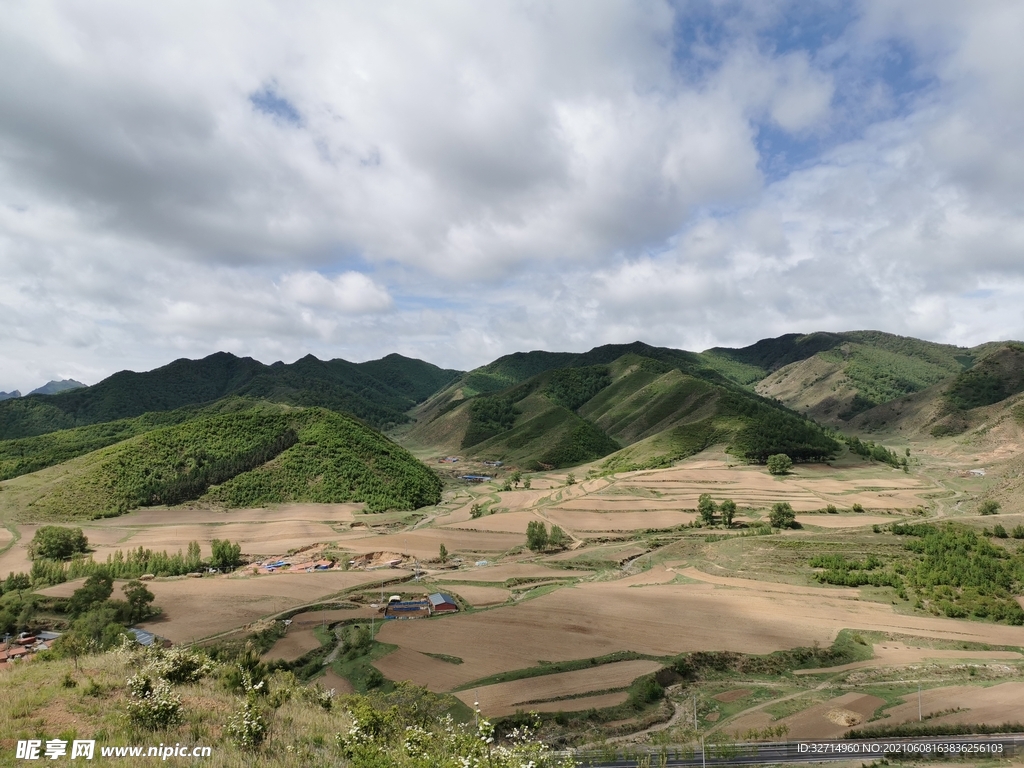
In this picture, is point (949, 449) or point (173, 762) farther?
point (949, 449)

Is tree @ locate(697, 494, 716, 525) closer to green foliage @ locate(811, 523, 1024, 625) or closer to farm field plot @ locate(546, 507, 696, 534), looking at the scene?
farm field plot @ locate(546, 507, 696, 534)

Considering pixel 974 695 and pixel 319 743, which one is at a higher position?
pixel 319 743

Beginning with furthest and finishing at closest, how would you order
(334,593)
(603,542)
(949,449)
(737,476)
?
(949,449), (737,476), (603,542), (334,593)

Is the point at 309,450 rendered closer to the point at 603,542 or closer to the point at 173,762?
the point at 603,542

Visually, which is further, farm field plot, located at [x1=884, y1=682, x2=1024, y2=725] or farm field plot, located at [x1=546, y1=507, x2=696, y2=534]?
farm field plot, located at [x1=546, y1=507, x2=696, y2=534]

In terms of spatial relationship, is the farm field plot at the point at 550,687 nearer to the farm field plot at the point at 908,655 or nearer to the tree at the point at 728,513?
the farm field plot at the point at 908,655

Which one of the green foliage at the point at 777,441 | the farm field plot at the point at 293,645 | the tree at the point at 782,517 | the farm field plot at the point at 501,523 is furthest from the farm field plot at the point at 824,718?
the green foliage at the point at 777,441

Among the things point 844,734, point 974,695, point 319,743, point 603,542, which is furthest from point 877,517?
point 319,743

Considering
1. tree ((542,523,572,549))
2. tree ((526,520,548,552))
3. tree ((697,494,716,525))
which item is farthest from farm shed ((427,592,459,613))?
tree ((697,494,716,525))
